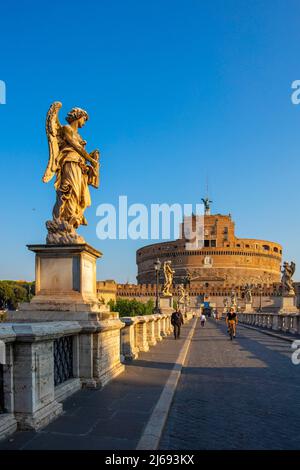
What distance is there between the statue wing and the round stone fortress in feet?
393

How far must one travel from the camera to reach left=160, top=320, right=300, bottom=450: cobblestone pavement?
5191mm

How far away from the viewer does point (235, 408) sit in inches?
268

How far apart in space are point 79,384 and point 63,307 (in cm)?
130

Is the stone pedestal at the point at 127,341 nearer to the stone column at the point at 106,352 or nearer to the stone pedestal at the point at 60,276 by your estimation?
the stone column at the point at 106,352

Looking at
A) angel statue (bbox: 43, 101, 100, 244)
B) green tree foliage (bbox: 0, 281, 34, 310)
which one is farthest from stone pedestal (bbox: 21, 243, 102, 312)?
green tree foliage (bbox: 0, 281, 34, 310)

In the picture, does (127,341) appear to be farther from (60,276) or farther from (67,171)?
(67,171)

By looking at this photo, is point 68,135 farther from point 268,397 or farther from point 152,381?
point 268,397

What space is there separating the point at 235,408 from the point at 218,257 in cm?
13050

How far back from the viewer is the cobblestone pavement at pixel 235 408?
5191mm

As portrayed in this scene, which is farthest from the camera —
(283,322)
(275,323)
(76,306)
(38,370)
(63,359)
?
(275,323)

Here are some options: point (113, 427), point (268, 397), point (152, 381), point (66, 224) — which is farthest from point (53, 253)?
point (268, 397)

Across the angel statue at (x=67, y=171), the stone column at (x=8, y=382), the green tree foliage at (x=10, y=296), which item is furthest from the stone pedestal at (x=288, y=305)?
the green tree foliage at (x=10, y=296)

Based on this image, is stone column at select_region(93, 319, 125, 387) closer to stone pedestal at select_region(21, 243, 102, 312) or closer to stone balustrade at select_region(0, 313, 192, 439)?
stone balustrade at select_region(0, 313, 192, 439)

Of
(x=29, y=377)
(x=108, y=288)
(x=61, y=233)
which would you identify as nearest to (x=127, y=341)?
(x=61, y=233)
